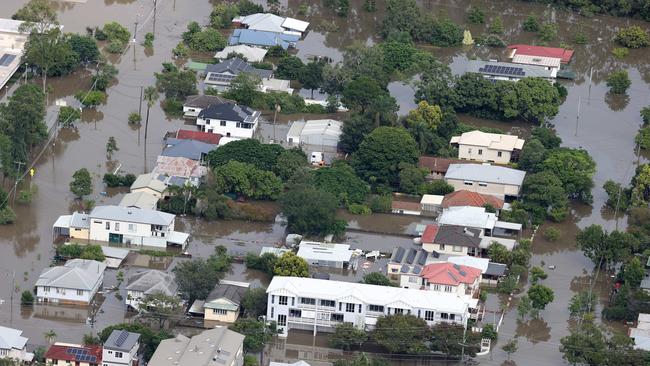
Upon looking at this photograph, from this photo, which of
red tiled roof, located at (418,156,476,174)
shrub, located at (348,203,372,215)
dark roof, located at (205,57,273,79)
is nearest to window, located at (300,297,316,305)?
shrub, located at (348,203,372,215)

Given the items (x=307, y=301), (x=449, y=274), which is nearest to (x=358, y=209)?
(x=449, y=274)

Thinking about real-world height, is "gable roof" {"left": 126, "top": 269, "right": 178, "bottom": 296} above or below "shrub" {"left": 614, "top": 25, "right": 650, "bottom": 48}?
below

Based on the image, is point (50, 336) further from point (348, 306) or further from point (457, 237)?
point (457, 237)

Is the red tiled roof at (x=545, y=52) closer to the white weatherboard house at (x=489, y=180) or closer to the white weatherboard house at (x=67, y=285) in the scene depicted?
the white weatherboard house at (x=489, y=180)

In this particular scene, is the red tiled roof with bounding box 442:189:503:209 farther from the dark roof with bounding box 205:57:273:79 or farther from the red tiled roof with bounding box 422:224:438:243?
the dark roof with bounding box 205:57:273:79

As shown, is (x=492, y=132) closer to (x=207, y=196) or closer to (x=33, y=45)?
(x=207, y=196)
